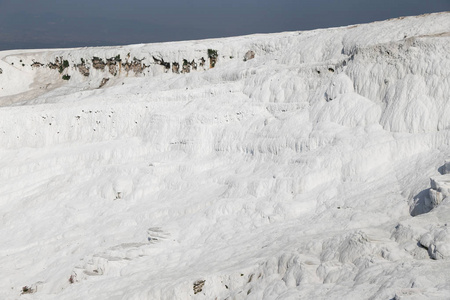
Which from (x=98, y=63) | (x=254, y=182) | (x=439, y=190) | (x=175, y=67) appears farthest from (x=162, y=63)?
(x=439, y=190)

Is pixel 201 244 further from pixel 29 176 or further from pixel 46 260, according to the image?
pixel 29 176

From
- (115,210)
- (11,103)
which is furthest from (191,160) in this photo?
(11,103)

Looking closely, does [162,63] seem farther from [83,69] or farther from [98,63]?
[83,69]

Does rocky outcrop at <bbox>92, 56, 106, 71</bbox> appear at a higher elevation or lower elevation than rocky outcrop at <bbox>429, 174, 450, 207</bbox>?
higher

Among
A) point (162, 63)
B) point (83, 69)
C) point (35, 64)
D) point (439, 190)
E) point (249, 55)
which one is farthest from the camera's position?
point (35, 64)

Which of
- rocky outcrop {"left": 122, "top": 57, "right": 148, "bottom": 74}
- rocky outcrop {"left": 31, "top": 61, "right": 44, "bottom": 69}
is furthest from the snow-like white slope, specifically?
rocky outcrop {"left": 31, "top": 61, "right": 44, "bottom": 69}

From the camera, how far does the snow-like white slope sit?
17750mm

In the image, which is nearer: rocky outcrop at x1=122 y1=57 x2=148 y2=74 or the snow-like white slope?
the snow-like white slope

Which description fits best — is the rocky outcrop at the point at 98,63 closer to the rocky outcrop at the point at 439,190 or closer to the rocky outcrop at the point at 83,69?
the rocky outcrop at the point at 83,69

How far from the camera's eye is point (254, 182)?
27.0 m

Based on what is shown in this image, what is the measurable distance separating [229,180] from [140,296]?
408 inches

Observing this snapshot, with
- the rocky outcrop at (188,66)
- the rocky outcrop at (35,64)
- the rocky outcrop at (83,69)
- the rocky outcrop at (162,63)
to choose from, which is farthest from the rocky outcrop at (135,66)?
the rocky outcrop at (35,64)

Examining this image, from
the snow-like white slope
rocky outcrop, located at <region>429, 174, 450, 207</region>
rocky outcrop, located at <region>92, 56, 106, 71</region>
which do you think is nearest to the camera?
the snow-like white slope

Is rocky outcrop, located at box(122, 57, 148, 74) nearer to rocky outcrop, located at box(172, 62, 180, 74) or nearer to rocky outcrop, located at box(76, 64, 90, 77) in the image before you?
rocky outcrop, located at box(172, 62, 180, 74)
